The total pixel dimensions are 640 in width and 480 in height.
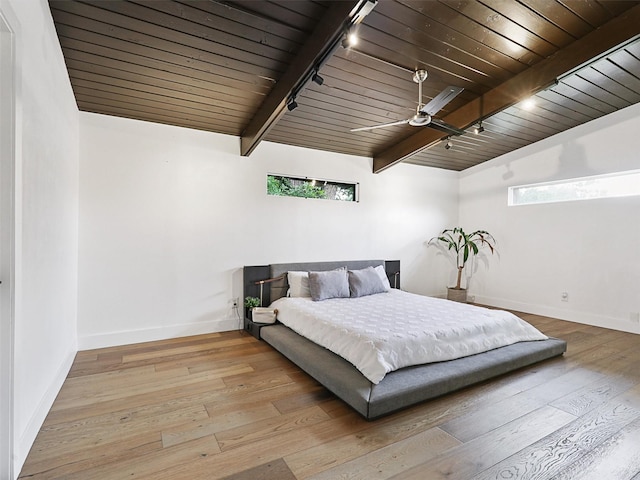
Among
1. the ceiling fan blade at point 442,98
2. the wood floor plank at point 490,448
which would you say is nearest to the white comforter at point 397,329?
the wood floor plank at point 490,448

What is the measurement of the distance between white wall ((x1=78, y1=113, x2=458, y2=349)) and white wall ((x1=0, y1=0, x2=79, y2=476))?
54cm

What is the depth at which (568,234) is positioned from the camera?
208 inches

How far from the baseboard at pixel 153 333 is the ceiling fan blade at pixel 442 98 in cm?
358

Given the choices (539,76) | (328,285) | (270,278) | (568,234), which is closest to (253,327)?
(270,278)

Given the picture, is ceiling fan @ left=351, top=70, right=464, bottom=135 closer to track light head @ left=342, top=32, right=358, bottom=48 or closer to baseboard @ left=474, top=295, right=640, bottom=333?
track light head @ left=342, top=32, right=358, bottom=48

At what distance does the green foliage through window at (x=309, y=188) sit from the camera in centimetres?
497

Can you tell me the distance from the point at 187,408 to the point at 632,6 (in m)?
5.09

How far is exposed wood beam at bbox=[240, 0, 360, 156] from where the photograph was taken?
2516 mm

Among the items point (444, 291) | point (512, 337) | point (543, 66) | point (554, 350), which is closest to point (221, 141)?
point (543, 66)

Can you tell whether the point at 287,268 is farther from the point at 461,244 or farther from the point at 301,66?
the point at 461,244

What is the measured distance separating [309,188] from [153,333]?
9.90 ft

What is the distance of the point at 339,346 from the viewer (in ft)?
9.65

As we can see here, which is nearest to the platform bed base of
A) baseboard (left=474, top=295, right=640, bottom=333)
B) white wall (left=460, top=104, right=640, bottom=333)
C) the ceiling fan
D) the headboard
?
the headboard

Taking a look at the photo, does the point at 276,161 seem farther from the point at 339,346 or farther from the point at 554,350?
the point at 554,350
